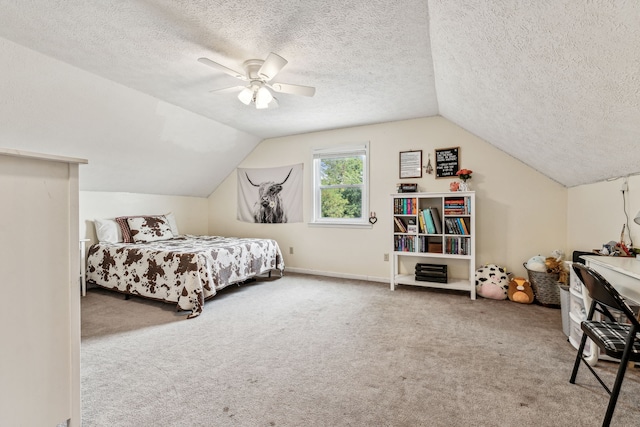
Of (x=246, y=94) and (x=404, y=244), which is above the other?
(x=246, y=94)

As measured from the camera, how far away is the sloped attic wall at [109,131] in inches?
101

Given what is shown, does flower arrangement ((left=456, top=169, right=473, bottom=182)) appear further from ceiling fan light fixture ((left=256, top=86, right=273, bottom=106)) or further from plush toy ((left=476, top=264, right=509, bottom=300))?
ceiling fan light fixture ((left=256, top=86, right=273, bottom=106))

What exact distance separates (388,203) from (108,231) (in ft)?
12.6

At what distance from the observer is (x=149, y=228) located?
4.32m

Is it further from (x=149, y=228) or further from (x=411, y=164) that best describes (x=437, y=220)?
(x=149, y=228)

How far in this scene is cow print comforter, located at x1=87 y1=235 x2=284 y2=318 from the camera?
3.06m

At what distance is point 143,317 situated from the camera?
2.93 meters

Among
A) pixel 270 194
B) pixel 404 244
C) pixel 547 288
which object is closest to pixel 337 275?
pixel 404 244

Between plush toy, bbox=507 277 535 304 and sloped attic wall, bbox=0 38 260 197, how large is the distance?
14.0 feet

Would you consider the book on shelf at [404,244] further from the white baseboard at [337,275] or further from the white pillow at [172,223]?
the white pillow at [172,223]

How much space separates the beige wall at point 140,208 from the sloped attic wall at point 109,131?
0.42 ft

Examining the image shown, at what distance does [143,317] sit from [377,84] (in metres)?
3.26

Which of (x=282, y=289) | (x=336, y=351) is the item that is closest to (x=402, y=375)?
(x=336, y=351)

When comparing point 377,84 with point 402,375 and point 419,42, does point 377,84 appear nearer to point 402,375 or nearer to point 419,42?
point 419,42
